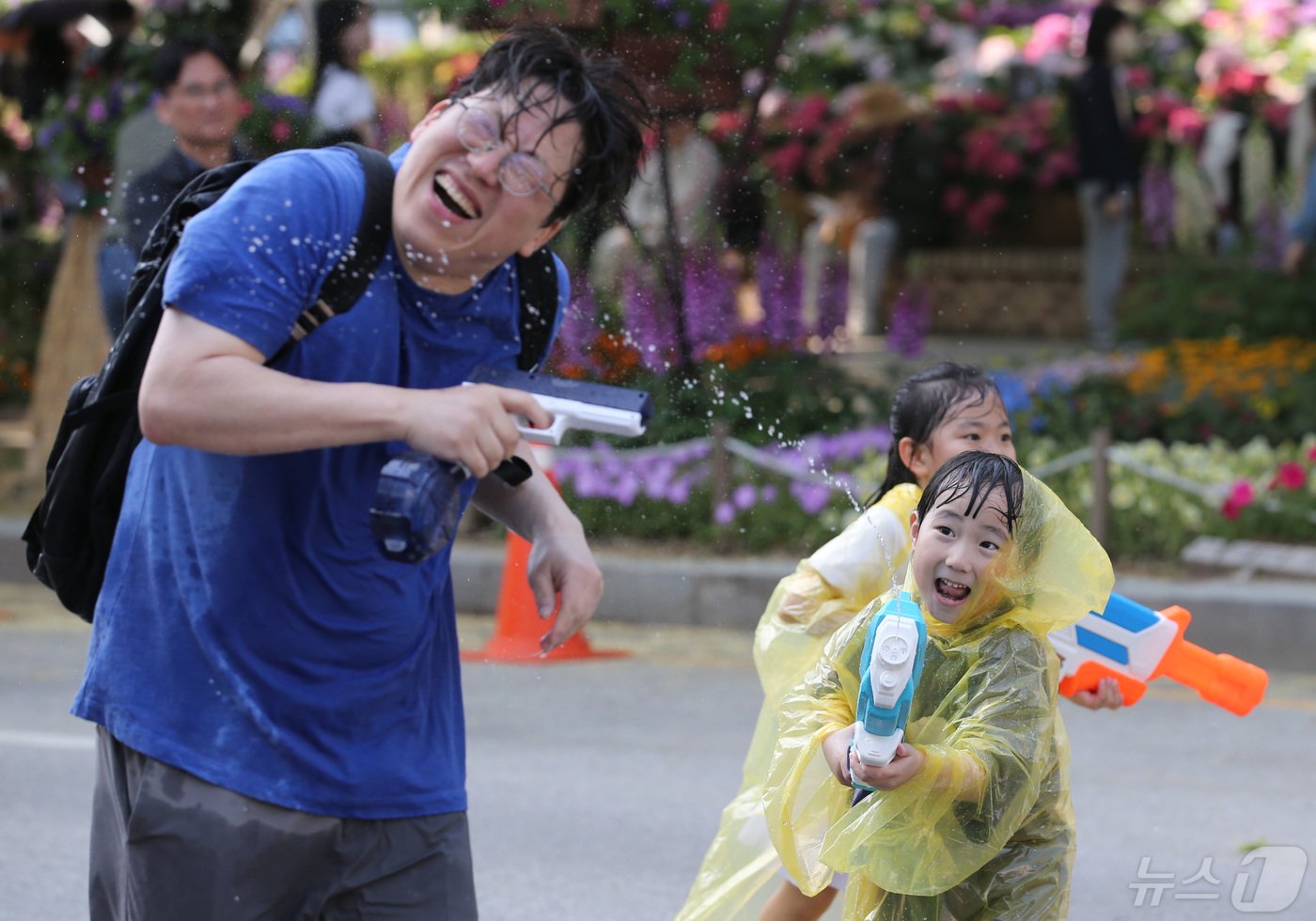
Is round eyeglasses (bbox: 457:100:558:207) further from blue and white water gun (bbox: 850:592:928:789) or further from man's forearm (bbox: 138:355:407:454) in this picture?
blue and white water gun (bbox: 850:592:928:789)

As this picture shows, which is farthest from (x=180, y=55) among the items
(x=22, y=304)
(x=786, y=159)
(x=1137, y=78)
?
(x=1137, y=78)

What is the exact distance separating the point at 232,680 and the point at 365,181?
0.63 m

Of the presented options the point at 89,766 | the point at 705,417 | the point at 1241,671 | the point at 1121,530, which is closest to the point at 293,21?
the point at 705,417

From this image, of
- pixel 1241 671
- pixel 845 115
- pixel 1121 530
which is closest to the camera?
pixel 1241 671

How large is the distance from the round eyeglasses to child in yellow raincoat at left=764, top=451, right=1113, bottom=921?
80 centimetres

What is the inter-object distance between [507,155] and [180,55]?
3727mm

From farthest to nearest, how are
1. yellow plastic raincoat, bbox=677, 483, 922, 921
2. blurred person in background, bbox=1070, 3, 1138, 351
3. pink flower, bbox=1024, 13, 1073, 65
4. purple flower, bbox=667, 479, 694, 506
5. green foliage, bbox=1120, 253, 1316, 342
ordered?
pink flower, bbox=1024, 13, 1073, 65 → blurred person in background, bbox=1070, 3, 1138, 351 → green foliage, bbox=1120, 253, 1316, 342 → purple flower, bbox=667, 479, 694, 506 → yellow plastic raincoat, bbox=677, 483, 922, 921

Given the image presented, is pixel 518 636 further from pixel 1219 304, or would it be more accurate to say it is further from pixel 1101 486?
pixel 1219 304

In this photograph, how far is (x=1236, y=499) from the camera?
7691 millimetres

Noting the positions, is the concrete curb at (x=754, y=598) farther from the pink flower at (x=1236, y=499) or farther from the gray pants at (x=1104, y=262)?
the gray pants at (x=1104, y=262)

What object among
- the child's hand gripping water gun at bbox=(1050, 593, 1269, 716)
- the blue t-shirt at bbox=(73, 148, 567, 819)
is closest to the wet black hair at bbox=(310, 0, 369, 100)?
the child's hand gripping water gun at bbox=(1050, 593, 1269, 716)

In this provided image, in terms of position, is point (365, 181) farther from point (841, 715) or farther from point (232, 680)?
point (841, 715)

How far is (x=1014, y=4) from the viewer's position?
47.9ft

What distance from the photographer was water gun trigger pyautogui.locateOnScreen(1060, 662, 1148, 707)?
10.4ft
